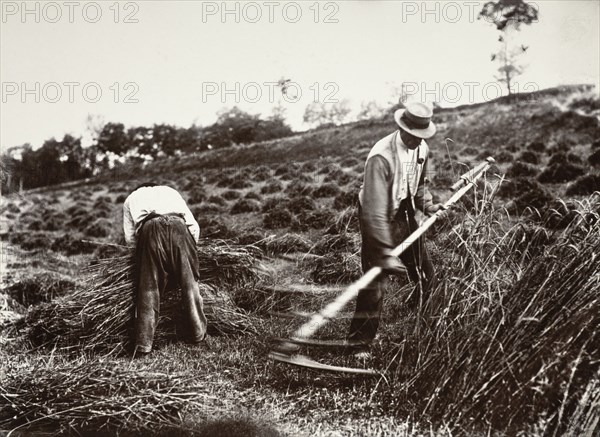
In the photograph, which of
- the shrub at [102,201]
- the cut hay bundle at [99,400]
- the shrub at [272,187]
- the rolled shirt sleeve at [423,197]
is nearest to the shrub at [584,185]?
the rolled shirt sleeve at [423,197]

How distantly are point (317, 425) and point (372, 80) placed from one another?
2.60 meters

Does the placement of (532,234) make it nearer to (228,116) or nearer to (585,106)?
(585,106)

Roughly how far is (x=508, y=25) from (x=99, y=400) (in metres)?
3.99

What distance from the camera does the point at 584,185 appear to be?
14.1 feet

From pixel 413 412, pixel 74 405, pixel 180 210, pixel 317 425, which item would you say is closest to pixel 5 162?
pixel 180 210

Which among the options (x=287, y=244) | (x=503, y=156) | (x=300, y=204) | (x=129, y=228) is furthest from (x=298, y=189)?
(x=503, y=156)

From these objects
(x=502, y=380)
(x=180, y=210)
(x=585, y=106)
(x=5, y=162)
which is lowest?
(x=502, y=380)

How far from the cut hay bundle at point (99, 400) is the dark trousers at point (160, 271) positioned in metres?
0.40

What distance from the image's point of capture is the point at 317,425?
3354 millimetres

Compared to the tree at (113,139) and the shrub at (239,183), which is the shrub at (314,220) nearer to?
the shrub at (239,183)

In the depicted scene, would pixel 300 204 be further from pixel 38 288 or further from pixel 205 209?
pixel 38 288

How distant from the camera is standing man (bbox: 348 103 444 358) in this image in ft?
11.8

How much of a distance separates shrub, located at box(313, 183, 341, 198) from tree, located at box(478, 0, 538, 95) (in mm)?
1532

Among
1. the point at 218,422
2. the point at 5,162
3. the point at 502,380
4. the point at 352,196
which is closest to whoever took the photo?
the point at 502,380
